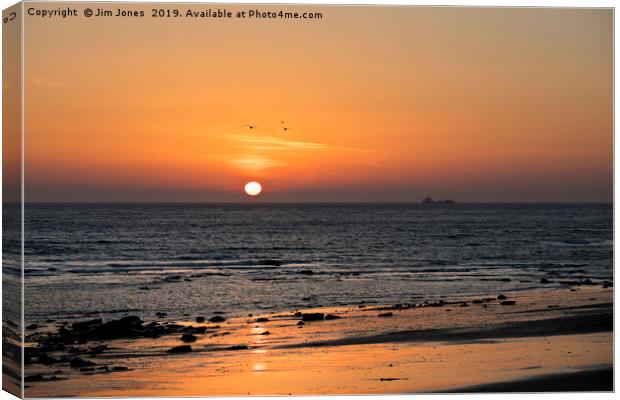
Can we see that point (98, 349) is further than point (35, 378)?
Yes

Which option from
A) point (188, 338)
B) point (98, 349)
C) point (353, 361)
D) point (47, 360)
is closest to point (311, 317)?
point (188, 338)

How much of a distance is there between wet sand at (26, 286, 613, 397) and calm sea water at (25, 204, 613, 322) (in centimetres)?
105

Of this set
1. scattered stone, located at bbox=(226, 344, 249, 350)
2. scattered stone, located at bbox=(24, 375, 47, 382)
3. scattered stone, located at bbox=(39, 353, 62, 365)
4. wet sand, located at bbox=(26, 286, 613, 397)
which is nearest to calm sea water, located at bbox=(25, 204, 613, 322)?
wet sand, located at bbox=(26, 286, 613, 397)

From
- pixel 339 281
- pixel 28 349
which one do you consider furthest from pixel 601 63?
pixel 339 281

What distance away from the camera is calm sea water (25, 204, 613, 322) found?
14328mm

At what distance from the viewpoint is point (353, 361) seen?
340 inches

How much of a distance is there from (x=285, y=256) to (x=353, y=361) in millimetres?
24549

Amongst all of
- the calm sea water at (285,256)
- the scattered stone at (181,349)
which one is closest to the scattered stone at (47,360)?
the calm sea water at (285,256)

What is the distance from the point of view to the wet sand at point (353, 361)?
816cm

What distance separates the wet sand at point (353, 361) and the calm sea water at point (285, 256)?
A: 105cm

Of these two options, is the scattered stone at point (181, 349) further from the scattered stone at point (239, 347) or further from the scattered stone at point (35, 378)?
the scattered stone at point (35, 378)

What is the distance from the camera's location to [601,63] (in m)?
8.59

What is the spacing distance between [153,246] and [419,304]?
21067 mm

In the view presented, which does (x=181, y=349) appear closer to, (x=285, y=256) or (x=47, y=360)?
(x=47, y=360)
